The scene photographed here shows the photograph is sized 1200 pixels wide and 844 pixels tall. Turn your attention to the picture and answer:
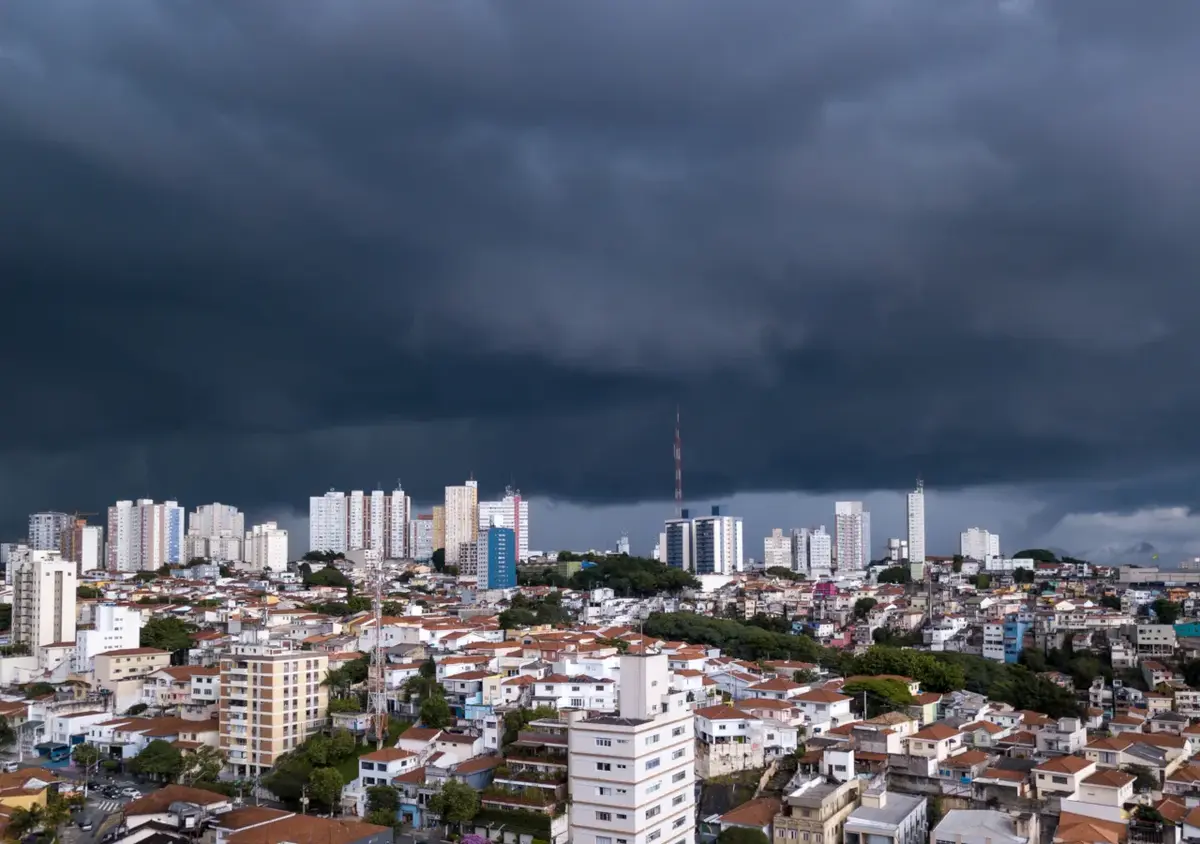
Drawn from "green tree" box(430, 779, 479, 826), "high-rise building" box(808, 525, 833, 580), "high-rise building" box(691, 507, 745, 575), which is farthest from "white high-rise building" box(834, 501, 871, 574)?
"green tree" box(430, 779, 479, 826)

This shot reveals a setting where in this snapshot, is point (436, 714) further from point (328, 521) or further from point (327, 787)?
point (328, 521)

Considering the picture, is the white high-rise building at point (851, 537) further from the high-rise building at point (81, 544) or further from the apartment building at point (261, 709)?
the apartment building at point (261, 709)

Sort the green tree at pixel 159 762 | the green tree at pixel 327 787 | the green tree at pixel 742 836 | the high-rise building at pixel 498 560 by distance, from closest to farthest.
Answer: the green tree at pixel 742 836 < the green tree at pixel 327 787 < the green tree at pixel 159 762 < the high-rise building at pixel 498 560

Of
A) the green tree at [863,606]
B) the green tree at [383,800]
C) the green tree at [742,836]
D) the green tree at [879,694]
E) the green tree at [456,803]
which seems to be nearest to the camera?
the green tree at [742,836]

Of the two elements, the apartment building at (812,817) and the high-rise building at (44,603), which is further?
the high-rise building at (44,603)

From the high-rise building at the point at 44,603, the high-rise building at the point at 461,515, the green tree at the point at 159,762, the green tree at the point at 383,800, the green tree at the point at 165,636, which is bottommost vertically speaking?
the green tree at the point at 383,800

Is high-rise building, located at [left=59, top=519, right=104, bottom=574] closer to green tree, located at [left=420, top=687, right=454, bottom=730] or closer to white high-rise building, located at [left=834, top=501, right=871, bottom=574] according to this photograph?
green tree, located at [left=420, top=687, right=454, bottom=730]

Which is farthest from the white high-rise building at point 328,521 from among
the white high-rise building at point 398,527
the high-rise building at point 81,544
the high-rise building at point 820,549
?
the high-rise building at point 820,549
